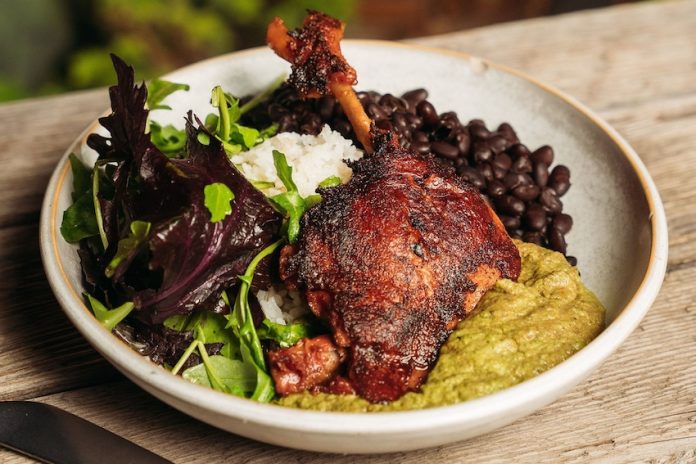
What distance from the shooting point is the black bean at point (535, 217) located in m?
3.21

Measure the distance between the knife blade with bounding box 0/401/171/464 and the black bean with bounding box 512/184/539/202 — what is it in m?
1.89

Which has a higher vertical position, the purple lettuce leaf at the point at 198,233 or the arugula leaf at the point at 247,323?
the purple lettuce leaf at the point at 198,233

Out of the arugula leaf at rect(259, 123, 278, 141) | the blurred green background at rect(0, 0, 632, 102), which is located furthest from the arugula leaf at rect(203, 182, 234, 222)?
the blurred green background at rect(0, 0, 632, 102)

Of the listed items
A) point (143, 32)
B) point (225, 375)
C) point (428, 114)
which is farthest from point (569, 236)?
point (143, 32)

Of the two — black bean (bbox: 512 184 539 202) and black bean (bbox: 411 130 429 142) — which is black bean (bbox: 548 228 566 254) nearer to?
black bean (bbox: 512 184 539 202)

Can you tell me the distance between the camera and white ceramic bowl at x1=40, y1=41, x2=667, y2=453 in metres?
2.03

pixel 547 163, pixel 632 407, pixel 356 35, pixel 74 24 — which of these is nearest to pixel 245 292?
pixel 632 407

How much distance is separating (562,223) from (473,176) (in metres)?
0.44

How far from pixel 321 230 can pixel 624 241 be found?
1324 mm

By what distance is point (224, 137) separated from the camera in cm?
309

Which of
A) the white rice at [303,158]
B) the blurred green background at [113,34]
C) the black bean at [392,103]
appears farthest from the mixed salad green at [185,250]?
the blurred green background at [113,34]

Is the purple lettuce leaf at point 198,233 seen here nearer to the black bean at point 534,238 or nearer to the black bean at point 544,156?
the black bean at point 534,238

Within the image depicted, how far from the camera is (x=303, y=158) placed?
3078 mm

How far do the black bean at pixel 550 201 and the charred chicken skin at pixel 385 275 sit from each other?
644 millimetres
